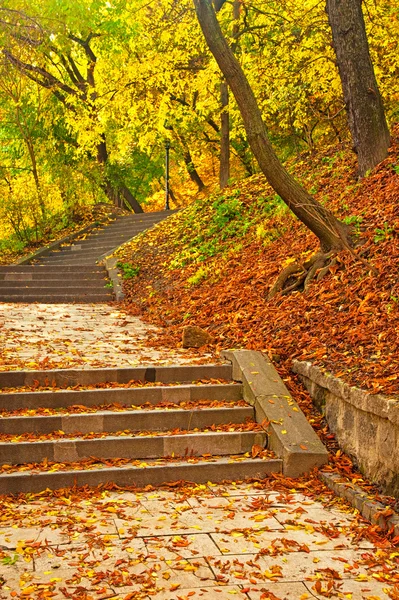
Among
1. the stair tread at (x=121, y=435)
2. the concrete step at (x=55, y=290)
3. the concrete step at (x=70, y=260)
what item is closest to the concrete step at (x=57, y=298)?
the concrete step at (x=55, y=290)

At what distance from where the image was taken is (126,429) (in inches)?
245

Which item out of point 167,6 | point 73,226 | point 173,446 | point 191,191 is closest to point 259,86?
point 167,6

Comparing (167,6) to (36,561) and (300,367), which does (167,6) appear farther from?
(36,561)

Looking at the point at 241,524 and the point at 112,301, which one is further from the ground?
the point at 112,301

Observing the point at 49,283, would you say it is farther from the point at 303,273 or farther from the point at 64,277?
the point at 303,273

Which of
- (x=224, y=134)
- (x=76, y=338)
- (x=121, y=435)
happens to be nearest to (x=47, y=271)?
(x=224, y=134)

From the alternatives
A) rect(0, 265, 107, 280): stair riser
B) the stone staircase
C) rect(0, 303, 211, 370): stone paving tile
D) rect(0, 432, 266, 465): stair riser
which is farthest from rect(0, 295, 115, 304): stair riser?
rect(0, 432, 266, 465): stair riser

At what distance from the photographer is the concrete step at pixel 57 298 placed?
1393 cm

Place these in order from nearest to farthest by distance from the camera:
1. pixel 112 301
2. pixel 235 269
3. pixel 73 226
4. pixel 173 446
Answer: pixel 173 446 → pixel 235 269 → pixel 112 301 → pixel 73 226

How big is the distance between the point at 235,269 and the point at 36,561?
7.64 m

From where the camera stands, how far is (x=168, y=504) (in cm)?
516

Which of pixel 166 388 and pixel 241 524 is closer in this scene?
pixel 241 524

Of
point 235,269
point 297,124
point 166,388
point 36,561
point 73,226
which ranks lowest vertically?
point 36,561

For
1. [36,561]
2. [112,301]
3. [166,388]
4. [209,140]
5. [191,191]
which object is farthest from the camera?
[191,191]
